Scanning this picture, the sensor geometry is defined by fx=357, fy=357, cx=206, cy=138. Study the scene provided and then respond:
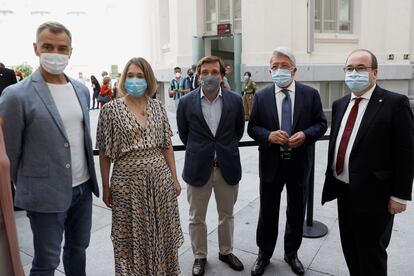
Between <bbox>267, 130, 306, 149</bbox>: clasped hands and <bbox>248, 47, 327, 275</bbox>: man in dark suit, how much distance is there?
1 cm

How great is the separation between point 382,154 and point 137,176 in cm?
176

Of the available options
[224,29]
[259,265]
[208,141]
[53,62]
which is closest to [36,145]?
[53,62]

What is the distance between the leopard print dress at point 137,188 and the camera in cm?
264

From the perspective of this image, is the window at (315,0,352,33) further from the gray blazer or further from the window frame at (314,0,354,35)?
the gray blazer

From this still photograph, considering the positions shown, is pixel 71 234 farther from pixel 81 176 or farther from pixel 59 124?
pixel 59 124

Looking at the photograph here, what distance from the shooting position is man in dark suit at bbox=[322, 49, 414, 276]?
244cm

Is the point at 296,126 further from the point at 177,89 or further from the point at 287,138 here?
the point at 177,89

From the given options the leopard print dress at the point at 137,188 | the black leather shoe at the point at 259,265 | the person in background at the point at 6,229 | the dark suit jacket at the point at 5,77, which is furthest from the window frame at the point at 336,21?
the person in background at the point at 6,229

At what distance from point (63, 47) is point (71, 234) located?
1.36 meters

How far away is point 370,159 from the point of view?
2516mm

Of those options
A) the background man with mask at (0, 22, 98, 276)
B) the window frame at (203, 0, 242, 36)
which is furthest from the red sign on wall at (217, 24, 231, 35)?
the background man with mask at (0, 22, 98, 276)

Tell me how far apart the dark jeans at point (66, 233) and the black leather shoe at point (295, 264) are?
6.10 feet

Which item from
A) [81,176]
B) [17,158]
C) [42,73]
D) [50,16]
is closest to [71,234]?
[81,176]

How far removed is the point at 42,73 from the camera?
7.87 ft
